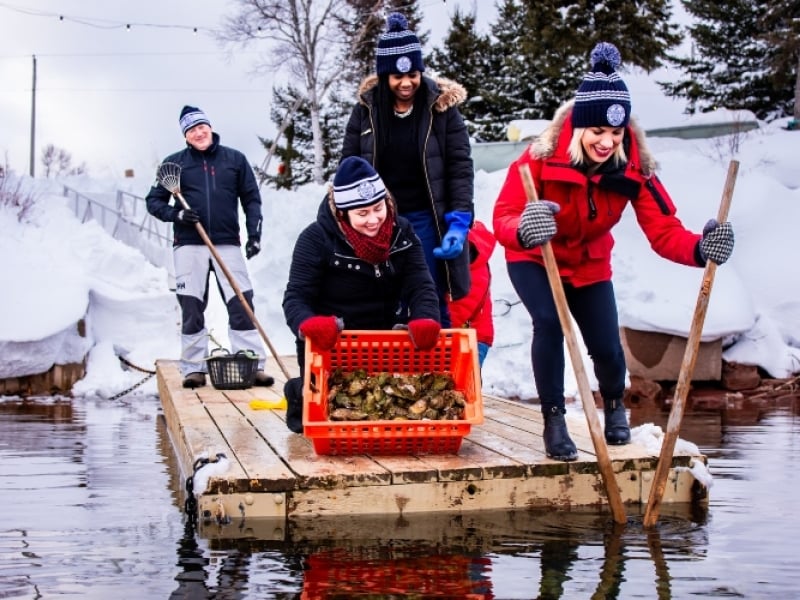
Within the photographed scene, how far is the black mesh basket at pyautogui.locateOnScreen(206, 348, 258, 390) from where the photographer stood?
28.7 feet

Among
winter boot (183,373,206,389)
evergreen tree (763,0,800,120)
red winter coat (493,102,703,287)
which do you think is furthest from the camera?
evergreen tree (763,0,800,120)

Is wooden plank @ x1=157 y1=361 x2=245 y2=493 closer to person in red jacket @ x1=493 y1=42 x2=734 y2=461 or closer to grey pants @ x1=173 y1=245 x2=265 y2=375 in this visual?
grey pants @ x1=173 y1=245 x2=265 y2=375

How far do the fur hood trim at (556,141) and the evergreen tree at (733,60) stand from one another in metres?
31.8

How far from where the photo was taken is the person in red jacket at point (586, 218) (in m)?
5.27

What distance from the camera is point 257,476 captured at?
498 centimetres

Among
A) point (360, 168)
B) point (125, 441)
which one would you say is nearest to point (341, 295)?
point (360, 168)

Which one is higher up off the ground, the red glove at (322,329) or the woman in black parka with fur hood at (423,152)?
the woman in black parka with fur hood at (423,152)

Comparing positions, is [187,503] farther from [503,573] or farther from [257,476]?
[503,573]

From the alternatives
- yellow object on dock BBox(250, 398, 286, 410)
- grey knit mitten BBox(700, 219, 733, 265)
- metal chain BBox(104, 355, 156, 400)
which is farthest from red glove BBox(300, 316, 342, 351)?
metal chain BBox(104, 355, 156, 400)

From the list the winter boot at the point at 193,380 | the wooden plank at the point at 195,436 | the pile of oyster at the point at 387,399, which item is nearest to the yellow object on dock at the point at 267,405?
the wooden plank at the point at 195,436

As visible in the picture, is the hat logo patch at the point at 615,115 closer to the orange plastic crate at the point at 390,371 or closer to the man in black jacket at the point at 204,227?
the orange plastic crate at the point at 390,371

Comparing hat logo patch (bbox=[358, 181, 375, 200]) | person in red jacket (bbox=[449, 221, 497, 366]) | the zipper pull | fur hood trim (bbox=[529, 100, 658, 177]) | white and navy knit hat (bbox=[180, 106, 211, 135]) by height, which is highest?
white and navy knit hat (bbox=[180, 106, 211, 135])

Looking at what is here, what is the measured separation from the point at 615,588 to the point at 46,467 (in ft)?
13.5

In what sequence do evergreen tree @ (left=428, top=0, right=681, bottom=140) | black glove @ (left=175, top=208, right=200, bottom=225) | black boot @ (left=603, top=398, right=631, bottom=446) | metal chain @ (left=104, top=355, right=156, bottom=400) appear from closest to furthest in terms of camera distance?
black boot @ (left=603, top=398, right=631, bottom=446)
black glove @ (left=175, top=208, right=200, bottom=225)
metal chain @ (left=104, top=355, right=156, bottom=400)
evergreen tree @ (left=428, top=0, right=681, bottom=140)
